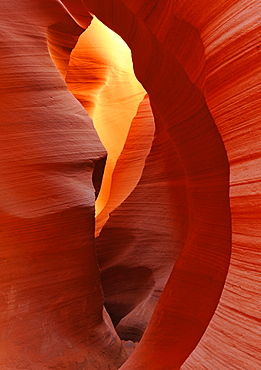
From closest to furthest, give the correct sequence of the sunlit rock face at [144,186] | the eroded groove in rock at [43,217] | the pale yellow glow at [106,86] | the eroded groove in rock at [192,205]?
the sunlit rock face at [144,186]
the eroded groove in rock at [192,205]
the eroded groove in rock at [43,217]
the pale yellow glow at [106,86]

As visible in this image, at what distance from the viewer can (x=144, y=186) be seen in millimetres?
4809

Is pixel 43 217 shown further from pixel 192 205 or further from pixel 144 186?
pixel 144 186

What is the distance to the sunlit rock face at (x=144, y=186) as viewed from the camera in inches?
45.2

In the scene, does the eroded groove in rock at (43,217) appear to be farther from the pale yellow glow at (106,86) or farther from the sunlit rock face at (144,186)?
the pale yellow glow at (106,86)

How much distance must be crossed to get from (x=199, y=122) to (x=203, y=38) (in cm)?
124

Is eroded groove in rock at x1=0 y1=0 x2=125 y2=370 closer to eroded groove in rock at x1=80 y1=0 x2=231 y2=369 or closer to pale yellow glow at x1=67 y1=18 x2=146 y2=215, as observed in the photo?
eroded groove in rock at x1=80 y1=0 x2=231 y2=369

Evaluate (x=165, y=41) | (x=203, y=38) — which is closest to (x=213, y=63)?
(x=203, y=38)

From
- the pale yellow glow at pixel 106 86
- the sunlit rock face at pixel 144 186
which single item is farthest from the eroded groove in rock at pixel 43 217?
the pale yellow glow at pixel 106 86

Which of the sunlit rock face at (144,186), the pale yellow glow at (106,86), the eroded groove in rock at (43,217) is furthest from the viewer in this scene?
the pale yellow glow at (106,86)

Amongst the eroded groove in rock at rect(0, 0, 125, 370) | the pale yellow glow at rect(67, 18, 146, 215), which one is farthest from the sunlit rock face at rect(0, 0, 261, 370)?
the pale yellow glow at rect(67, 18, 146, 215)

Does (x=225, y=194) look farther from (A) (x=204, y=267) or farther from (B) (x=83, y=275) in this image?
(B) (x=83, y=275)

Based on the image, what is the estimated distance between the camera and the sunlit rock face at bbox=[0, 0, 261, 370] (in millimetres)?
1147

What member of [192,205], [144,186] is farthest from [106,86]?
[192,205]

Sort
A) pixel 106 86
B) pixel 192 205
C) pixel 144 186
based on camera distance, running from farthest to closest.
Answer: pixel 106 86 → pixel 144 186 → pixel 192 205
